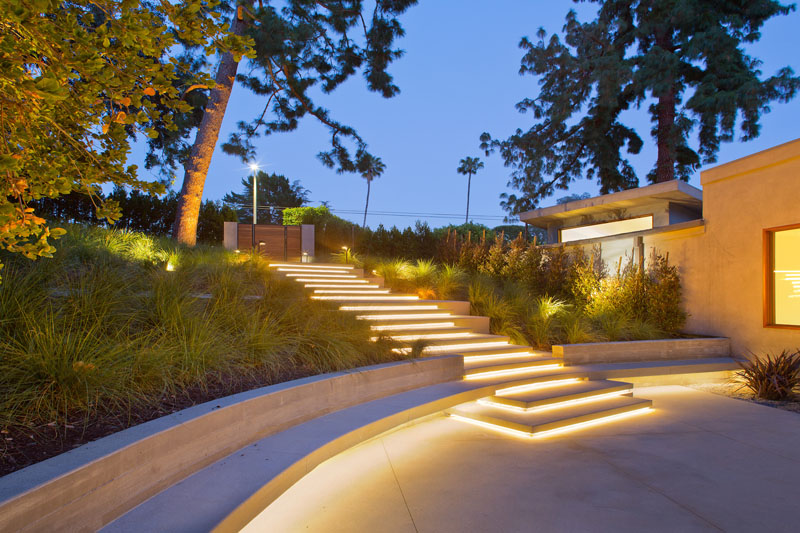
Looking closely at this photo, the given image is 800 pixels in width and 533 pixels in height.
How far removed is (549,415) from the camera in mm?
4336

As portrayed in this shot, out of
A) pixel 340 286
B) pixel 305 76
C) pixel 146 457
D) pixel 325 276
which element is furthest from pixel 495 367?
pixel 305 76

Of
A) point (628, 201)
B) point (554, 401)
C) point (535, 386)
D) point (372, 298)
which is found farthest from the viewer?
point (628, 201)

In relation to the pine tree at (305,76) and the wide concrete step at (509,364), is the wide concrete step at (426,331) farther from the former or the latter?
the pine tree at (305,76)

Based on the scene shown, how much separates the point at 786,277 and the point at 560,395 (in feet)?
14.3

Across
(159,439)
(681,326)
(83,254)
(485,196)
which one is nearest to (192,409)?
(159,439)

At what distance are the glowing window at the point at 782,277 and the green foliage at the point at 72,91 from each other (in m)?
7.26

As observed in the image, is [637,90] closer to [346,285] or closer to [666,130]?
[666,130]

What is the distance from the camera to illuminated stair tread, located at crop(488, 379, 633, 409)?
4.54 meters

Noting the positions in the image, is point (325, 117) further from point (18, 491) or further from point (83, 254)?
point (18, 491)

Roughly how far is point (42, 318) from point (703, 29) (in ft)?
53.6

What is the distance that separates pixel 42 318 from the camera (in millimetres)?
2881

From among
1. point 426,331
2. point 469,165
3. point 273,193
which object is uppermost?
point 469,165

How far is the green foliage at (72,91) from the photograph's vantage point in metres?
1.59

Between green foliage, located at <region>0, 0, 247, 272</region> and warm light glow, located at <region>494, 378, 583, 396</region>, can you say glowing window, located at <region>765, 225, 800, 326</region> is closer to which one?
warm light glow, located at <region>494, 378, 583, 396</region>
